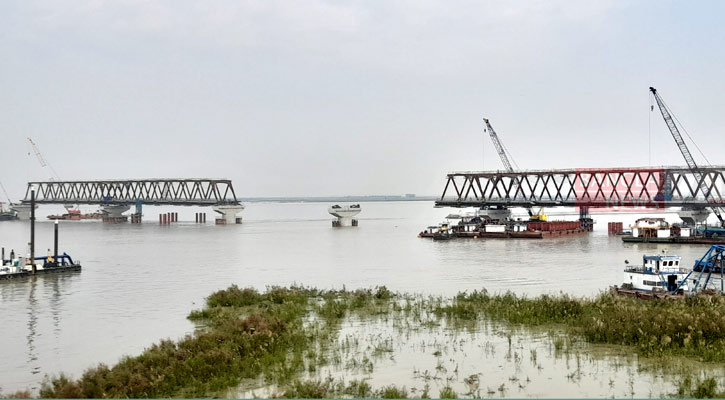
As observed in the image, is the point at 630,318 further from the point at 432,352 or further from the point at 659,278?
the point at 659,278

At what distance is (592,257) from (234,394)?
58.3 m

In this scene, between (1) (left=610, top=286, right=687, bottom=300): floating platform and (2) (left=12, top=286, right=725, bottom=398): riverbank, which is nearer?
(2) (left=12, top=286, right=725, bottom=398): riverbank

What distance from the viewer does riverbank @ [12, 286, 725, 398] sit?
1998cm

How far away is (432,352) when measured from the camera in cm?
2500

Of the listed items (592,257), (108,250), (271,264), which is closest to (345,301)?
Answer: (271,264)

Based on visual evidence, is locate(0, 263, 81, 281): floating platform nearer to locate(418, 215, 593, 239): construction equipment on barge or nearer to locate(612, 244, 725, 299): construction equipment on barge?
locate(612, 244, 725, 299): construction equipment on barge

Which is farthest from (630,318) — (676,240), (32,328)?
(676,240)

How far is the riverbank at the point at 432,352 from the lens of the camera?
20.0 meters

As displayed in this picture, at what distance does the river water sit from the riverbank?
3.56 m

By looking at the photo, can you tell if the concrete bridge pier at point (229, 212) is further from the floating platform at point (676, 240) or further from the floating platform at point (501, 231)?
the floating platform at point (676, 240)

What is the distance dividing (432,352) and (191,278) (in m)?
33.4

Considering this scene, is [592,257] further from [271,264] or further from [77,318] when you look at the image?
[77,318]

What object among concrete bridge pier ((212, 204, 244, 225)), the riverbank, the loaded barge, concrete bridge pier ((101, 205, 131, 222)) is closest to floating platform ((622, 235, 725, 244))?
the riverbank

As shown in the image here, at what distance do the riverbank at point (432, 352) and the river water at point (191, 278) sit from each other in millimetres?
3557
